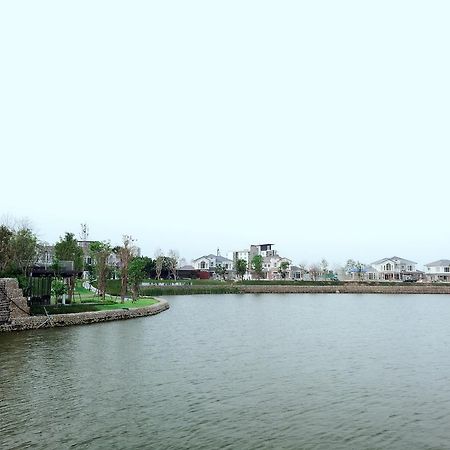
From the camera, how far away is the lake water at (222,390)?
16.2 m

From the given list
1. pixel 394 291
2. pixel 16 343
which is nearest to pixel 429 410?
pixel 16 343

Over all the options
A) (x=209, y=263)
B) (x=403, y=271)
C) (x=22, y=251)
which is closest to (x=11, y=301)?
(x=22, y=251)

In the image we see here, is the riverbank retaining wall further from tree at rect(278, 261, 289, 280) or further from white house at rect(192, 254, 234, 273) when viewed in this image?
white house at rect(192, 254, 234, 273)

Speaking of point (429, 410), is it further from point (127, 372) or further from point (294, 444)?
point (127, 372)

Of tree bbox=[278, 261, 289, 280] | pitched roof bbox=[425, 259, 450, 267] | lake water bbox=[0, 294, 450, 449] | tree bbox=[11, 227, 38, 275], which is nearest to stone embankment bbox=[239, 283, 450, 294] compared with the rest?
tree bbox=[278, 261, 289, 280]

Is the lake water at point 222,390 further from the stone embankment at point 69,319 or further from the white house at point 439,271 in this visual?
the white house at point 439,271

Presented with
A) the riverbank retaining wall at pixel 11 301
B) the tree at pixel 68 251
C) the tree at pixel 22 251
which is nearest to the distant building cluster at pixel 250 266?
the tree at pixel 68 251

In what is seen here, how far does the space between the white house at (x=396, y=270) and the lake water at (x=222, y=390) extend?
12720 centimetres

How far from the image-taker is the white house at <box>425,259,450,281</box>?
158m

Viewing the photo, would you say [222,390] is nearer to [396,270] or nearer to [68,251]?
[68,251]

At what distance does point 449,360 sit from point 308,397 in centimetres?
1486

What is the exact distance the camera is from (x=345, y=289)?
12188 centimetres

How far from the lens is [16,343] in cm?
3438

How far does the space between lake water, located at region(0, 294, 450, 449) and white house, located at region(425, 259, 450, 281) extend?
130 metres
